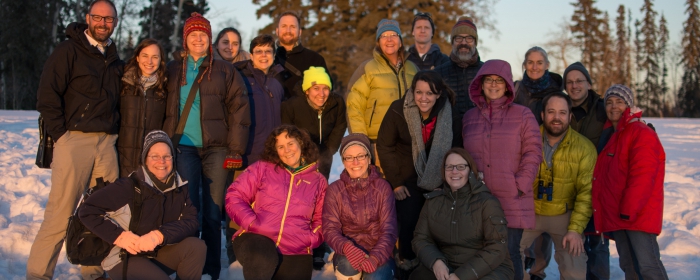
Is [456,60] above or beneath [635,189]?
above

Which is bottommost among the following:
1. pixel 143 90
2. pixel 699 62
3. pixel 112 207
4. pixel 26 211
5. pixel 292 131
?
pixel 26 211

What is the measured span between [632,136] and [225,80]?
358cm

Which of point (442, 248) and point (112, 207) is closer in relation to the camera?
point (112, 207)

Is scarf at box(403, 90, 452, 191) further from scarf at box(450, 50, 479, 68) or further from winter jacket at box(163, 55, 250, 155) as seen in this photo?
winter jacket at box(163, 55, 250, 155)

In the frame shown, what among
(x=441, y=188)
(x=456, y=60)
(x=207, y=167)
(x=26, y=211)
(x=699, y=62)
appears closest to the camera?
(x=441, y=188)

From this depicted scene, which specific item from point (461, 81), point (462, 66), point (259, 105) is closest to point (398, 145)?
point (461, 81)

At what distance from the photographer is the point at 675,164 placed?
1045 cm

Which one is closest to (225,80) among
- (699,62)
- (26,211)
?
(26,211)

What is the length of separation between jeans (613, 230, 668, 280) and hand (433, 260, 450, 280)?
1581 mm

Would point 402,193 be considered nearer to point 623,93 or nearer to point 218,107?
point 218,107

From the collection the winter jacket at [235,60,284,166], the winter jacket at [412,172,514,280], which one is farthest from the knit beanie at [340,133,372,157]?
the winter jacket at [235,60,284,166]

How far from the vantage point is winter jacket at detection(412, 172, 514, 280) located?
3.85 metres

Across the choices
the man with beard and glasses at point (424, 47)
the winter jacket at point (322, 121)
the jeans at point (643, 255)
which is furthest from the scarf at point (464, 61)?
the jeans at point (643, 255)

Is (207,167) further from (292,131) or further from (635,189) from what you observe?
→ (635,189)
